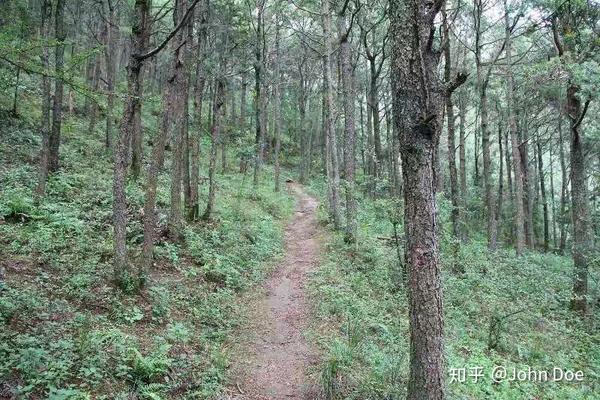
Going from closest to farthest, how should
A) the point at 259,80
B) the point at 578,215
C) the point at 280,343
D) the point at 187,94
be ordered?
the point at 280,343 < the point at 187,94 < the point at 578,215 < the point at 259,80

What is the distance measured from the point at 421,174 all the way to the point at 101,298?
5523 millimetres

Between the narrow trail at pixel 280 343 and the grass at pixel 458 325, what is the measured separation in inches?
15.6

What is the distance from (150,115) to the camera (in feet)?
104

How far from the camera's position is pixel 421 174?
4785mm

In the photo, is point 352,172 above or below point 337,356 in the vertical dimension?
above

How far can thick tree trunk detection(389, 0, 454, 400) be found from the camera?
476 centimetres

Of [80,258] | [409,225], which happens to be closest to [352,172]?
[80,258]

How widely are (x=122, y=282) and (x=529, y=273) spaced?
542 inches

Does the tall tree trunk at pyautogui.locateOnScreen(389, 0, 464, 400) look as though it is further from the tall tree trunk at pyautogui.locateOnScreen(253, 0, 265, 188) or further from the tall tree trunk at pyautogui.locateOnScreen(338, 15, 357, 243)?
the tall tree trunk at pyautogui.locateOnScreen(253, 0, 265, 188)

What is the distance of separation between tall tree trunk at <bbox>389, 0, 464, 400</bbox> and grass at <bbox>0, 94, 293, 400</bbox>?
2820 millimetres

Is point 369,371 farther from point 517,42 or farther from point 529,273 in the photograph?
point 517,42

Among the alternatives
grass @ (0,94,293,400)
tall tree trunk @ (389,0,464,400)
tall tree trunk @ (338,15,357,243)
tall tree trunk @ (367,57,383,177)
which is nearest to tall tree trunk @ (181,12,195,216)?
grass @ (0,94,293,400)

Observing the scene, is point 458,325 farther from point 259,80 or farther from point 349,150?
point 259,80

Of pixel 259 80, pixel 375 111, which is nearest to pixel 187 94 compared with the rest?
pixel 259 80
